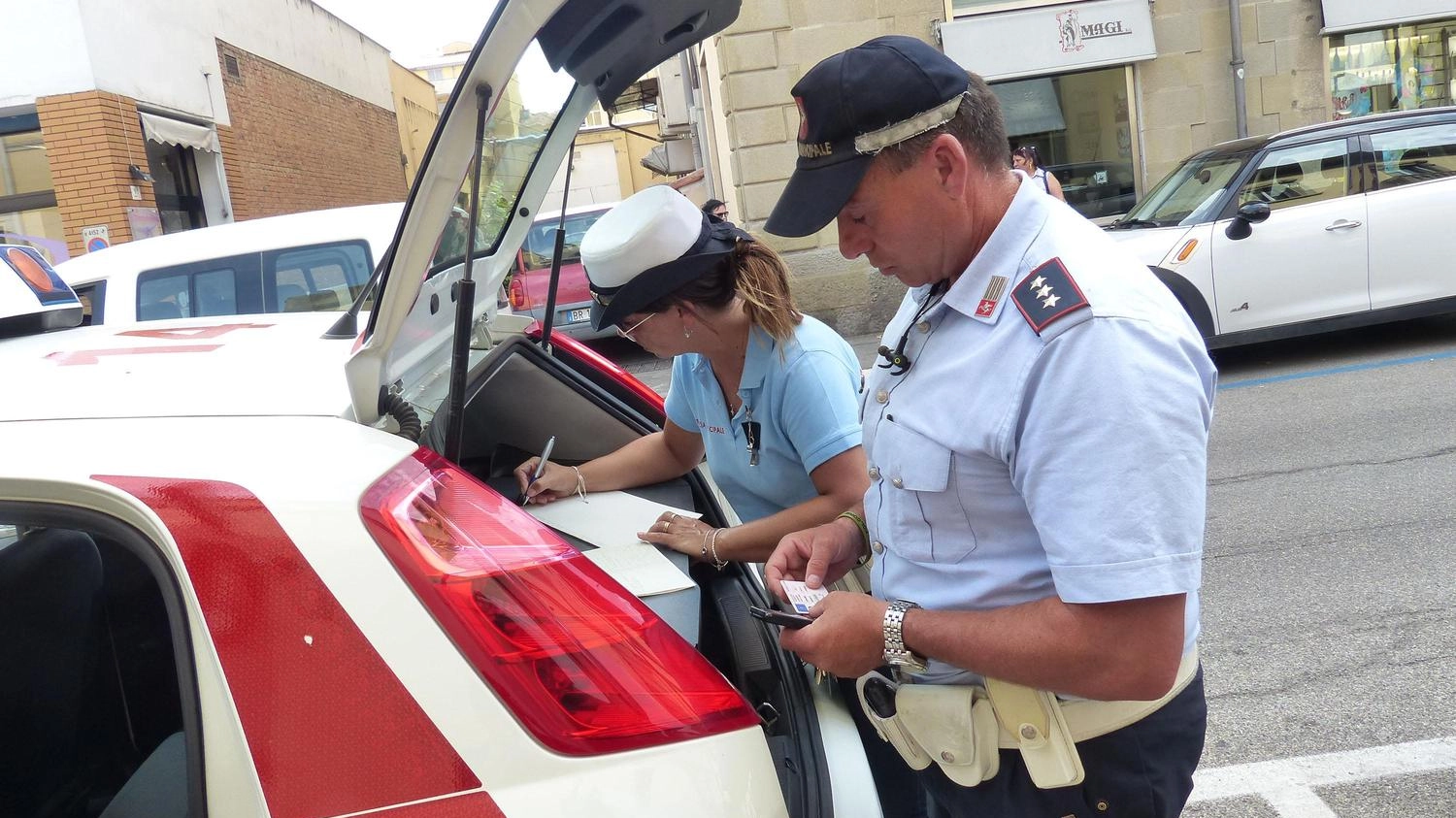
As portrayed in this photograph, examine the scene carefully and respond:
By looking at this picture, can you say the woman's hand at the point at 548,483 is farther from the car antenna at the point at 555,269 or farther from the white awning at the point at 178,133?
the white awning at the point at 178,133

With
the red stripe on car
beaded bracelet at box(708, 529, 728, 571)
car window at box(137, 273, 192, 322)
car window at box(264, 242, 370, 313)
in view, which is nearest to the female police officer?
beaded bracelet at box(708, 529, 728, 571)

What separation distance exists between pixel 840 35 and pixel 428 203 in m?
10.7

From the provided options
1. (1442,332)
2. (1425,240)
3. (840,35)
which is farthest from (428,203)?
(840,35)

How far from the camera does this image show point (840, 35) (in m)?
11.4

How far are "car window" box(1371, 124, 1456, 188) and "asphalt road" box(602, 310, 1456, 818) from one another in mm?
1261

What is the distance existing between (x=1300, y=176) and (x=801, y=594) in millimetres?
7086

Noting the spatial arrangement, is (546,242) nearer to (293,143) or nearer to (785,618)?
(293,143)

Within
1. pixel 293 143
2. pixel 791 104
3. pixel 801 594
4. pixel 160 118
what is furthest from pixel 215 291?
pixel 293 143

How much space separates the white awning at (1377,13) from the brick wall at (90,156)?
13.4 meters

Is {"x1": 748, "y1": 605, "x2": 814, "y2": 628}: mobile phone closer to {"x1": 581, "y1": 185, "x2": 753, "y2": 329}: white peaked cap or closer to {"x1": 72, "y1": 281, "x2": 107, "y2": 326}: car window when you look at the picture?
{"x1": 581, "y1": 185, "x2": 753, "y2": 329}: white peaked cap

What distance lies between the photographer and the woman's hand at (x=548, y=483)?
2.46 m

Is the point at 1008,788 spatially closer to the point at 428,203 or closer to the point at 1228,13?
the point at 428,203

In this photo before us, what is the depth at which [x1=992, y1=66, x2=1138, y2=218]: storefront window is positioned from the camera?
12.2 m

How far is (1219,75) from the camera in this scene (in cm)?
1207
